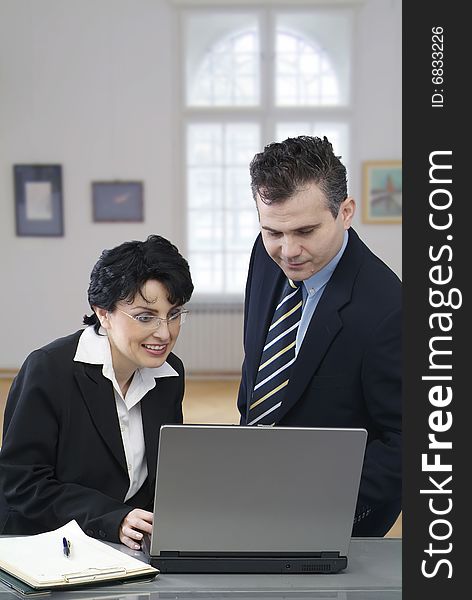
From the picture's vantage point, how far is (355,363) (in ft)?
7.40

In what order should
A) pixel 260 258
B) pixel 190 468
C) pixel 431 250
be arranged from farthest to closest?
pixel 260 258
pixel 190 468
pixel 431 250

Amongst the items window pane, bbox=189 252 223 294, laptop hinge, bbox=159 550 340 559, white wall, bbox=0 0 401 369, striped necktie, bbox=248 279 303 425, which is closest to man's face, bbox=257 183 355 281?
striped necktie, bbox=248 279 303 425

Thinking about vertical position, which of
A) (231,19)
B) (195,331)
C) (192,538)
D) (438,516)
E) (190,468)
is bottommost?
(195,331)

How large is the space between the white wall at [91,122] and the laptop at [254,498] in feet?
27.2

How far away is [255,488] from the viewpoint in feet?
5.54

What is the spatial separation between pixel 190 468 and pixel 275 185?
777 millimetres

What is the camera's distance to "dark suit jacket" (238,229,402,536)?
2.15 meters

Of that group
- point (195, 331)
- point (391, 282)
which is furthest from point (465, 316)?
point (195, 331)

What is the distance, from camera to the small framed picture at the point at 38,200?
32.8ft

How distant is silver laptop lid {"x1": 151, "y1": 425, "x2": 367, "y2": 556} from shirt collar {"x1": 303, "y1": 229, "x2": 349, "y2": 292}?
0.80 m

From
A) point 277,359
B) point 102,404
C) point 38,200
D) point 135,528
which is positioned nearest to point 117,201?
point 38,200

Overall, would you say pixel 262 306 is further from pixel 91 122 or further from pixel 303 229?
pixel 91 122

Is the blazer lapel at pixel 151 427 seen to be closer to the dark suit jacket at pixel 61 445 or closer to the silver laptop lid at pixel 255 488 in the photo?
the dark suit jacket at pixel 61 445

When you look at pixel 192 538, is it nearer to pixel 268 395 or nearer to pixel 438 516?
pixel 268 395
